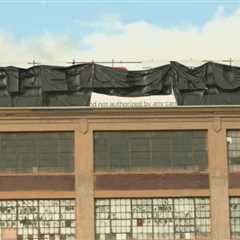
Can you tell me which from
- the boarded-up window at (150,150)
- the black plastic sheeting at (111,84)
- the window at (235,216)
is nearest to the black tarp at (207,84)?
the black plastic sheeting at (111,84)

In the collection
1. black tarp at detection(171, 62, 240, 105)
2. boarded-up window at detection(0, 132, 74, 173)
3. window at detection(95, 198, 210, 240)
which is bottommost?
window at detection(95, 198, 210, 240)

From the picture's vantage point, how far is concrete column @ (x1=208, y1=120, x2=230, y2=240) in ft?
127

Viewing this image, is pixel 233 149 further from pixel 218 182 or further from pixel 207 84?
pixel 207 84

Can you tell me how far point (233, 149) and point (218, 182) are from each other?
232 cm

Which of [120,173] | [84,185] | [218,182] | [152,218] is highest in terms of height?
[120,173]

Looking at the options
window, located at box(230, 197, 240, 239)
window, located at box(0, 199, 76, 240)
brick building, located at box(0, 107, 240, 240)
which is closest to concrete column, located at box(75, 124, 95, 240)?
brick building, located at box(0, 107, 240, 240)

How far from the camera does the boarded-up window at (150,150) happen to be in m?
39.5

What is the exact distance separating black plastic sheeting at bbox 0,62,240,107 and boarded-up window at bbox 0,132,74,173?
2.26m

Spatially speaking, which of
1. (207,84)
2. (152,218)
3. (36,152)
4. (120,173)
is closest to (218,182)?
(152,218)

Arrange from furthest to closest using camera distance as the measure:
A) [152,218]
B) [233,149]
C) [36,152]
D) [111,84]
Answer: [111,84] < [233,149] < [36,152] < [152,218]

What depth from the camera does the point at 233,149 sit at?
131 feet

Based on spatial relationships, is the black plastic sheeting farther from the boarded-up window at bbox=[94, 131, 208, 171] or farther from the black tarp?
the boarded-up window at bbox=[94, 131, 208, 171]

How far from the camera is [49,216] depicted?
127ft

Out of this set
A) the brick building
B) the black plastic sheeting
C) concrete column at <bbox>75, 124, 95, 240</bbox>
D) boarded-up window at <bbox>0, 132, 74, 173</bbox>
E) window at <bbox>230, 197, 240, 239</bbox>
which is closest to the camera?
concrete column at <bbox>75, 124, 95, 240</bbox>
